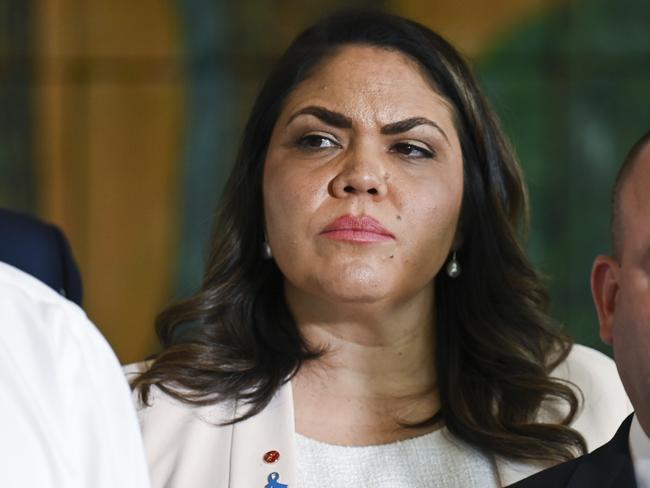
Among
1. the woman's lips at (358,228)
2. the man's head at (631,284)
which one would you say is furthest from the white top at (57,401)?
the woman's lips at (358,228)

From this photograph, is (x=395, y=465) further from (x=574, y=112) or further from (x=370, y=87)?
(x=574, y=112)

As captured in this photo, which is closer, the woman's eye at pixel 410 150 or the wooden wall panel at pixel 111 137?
the woman's eye at pixel 410 150

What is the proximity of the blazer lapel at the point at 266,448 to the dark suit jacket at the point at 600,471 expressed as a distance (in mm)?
534

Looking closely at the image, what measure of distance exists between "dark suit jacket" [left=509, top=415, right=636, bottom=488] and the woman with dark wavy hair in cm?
45

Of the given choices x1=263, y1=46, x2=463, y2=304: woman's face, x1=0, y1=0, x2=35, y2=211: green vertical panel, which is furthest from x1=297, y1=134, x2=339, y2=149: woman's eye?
x1=0, y1=0, x2=35, y2=211: green vertical panel

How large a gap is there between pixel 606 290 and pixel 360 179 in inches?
27.9

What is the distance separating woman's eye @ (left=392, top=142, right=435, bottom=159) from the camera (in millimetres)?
2316

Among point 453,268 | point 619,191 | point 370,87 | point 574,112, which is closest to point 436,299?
point 453,268

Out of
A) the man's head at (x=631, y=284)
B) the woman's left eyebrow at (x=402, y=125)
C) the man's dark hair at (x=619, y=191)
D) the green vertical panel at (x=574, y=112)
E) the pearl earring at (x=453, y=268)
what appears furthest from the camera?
the green vertical panel at (x=574, y=112)

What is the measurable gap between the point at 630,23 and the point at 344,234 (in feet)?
9.22

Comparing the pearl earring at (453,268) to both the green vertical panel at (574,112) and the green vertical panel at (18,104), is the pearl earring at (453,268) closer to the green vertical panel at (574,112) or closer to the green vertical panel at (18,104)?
the green vertical panel at (574,112)

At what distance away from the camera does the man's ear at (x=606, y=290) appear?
160 centimetres

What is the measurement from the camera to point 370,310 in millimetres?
2330

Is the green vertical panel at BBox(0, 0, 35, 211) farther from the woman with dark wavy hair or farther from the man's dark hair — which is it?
the man's dark hair
